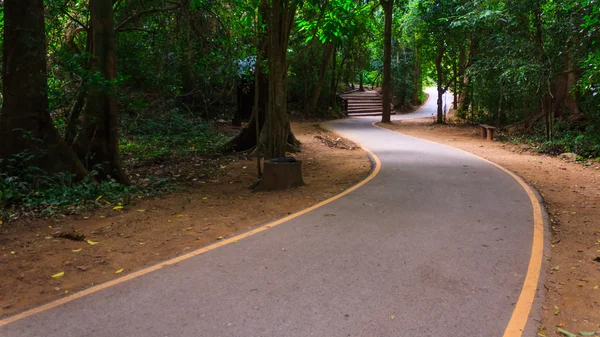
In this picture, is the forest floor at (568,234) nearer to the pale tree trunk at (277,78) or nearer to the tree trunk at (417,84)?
the pale tree trunk at (277,78)

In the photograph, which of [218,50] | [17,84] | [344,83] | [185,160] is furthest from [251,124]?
[344,83]

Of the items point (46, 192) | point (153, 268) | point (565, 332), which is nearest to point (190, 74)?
point (46, 192)

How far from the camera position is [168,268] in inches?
190

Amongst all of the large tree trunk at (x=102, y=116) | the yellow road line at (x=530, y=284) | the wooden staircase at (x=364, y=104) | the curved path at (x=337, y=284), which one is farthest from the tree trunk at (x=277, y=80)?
the wooden staircase at (x=364, y=104)

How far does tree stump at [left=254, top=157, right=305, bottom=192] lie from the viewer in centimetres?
932

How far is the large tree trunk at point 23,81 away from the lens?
26.5ft

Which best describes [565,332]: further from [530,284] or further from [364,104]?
[364,104]

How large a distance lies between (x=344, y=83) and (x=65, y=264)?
1618 inches

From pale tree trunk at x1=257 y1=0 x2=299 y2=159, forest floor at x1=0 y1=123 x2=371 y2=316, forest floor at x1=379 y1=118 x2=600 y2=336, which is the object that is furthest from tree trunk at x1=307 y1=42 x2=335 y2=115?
forest floor at x1=0 y1=123 x2=371 y2=316

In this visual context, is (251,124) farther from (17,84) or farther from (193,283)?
(193,283)

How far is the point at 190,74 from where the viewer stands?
16.2m

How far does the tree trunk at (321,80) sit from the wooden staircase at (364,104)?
5.39 m

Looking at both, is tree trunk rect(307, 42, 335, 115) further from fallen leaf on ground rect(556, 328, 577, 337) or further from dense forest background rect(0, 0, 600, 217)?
fallen leaf on ground rect(556, 328, 577, 337)

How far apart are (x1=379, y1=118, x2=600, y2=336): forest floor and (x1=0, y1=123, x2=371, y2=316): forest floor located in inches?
151
